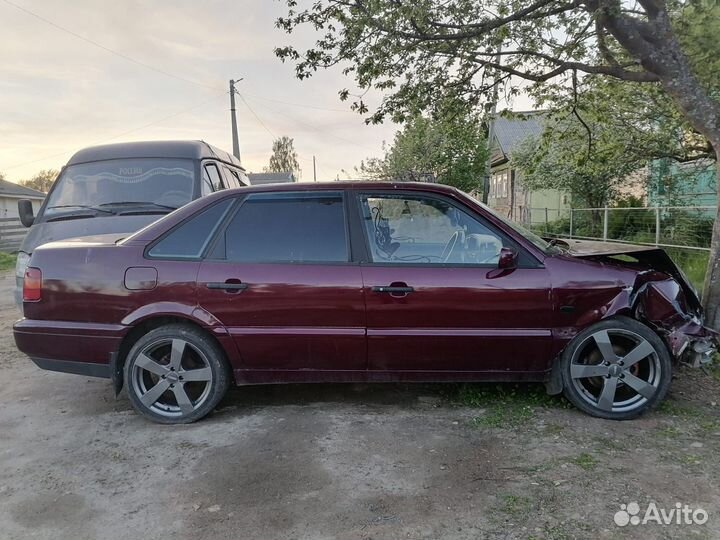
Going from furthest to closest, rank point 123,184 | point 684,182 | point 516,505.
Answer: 1. point 684,182
2. point 123,184
3. point 516,505

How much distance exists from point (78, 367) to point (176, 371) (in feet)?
2.34

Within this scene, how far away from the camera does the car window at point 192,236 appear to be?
3.60 metres

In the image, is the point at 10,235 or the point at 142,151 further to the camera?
the point at 10,235

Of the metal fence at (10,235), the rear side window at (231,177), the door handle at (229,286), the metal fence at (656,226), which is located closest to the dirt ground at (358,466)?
the door handle at (229,286)

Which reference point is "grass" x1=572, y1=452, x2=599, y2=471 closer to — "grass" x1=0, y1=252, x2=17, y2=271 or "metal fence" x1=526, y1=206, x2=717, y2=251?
"metal fence" x1=526, y1=206, x2=717, y2=251

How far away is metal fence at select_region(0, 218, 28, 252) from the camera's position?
18594 mm

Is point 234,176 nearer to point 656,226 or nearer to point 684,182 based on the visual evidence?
point 656,226

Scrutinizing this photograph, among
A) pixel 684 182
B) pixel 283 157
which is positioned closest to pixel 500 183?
pixel 684 182

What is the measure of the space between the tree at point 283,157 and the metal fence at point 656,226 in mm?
59933

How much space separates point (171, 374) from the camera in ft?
11.8

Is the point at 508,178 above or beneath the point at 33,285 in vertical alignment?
above

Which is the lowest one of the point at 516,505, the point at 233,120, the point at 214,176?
the point at 516,505

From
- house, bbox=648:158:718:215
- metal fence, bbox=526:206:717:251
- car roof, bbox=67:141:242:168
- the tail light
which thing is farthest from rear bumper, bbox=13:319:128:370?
house, bbox=648:158:718:215

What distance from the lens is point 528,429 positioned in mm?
3426
